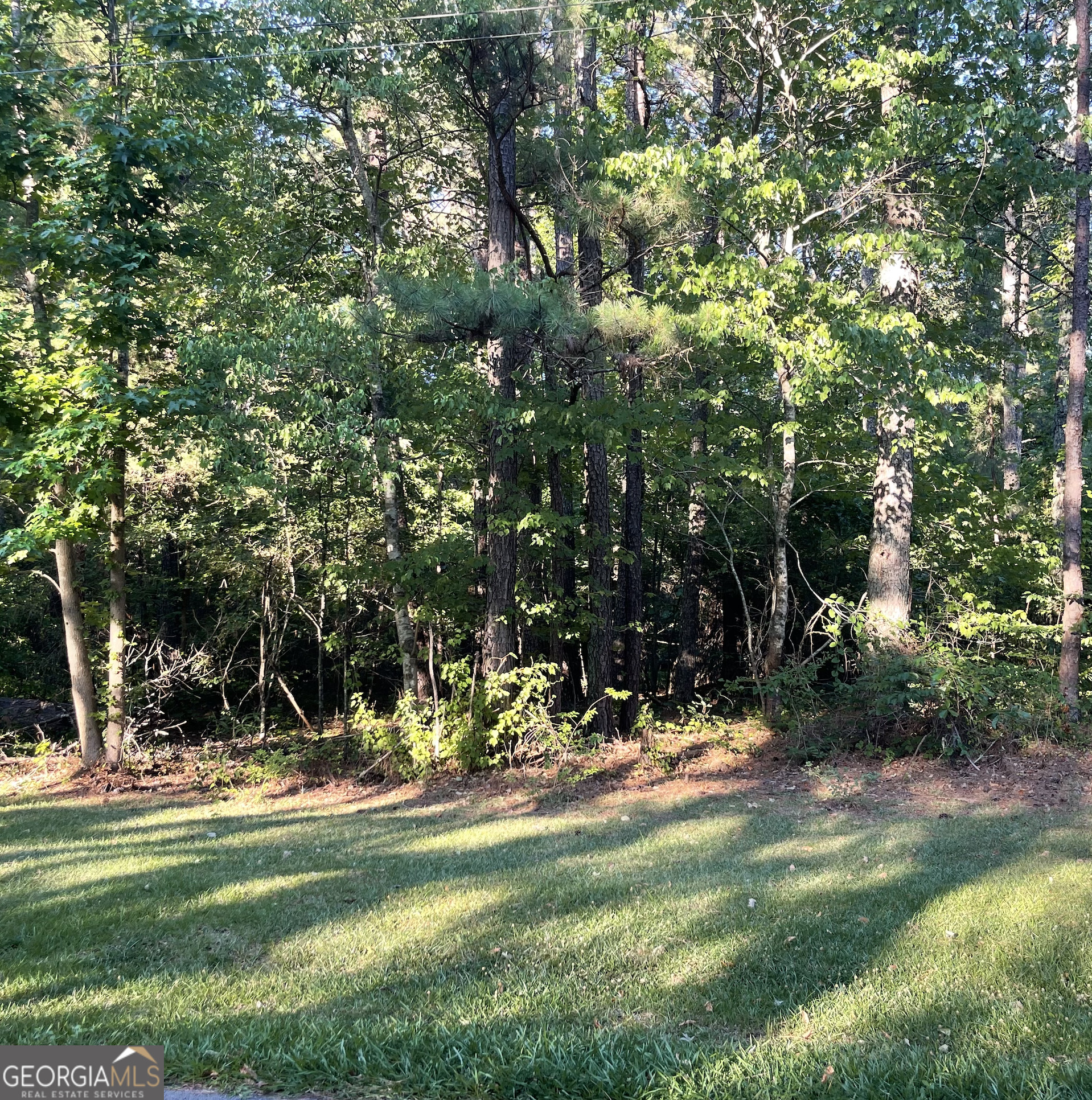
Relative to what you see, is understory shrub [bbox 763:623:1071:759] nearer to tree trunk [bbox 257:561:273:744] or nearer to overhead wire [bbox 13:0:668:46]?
tree trunk [bbox 257:561:273:744]

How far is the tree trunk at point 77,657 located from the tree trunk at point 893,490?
10.7 metres

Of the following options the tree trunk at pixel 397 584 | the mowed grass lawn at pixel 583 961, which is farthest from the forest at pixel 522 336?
the mowed grass lawn at pixel 583 961

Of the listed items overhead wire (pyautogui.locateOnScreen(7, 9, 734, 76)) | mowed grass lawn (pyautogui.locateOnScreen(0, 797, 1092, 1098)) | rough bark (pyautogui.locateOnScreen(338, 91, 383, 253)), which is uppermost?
overhead wire (pyautogui.locateOnScreen(7, 9, 734, 76))

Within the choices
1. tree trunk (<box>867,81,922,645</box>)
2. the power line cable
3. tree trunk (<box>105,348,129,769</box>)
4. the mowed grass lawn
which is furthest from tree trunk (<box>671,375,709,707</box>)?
tree trunk (<box>105,348,129,769</box>)

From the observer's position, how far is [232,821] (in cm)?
900

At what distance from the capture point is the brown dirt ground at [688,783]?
28.1 ft

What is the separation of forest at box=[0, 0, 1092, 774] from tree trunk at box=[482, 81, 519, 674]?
59 millimetres

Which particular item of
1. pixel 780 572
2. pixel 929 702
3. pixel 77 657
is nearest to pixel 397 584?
pixel 77 657

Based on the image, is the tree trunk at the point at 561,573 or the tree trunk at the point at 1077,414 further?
the tree trunk at the point at 561,573

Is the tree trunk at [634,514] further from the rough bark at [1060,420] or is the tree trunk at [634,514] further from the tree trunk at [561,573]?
the rough bark at [1060,420]

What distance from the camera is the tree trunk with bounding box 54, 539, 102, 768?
38.6 feet

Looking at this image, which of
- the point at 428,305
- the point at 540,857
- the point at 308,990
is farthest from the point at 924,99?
Result: the point at 308,990

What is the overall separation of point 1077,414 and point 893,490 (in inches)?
101

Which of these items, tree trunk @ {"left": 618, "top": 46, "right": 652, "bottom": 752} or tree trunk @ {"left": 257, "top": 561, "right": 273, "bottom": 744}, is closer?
tree trunk @ {"left": 618, "top": 46, "right": 652, "bottom": 752}
